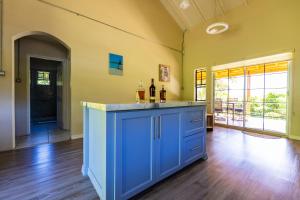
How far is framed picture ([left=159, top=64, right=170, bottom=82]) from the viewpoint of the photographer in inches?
217

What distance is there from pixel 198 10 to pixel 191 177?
5475mm

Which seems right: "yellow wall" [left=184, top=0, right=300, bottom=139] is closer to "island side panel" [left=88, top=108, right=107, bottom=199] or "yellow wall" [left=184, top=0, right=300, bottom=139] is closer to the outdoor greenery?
the outdoor greenery

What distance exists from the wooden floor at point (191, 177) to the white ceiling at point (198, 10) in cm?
438

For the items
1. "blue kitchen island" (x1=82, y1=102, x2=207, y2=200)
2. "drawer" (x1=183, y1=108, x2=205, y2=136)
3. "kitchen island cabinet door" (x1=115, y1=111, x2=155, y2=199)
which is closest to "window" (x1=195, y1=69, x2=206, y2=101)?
"drawer" (x1=183, y1=108, x2=205, y2=136)

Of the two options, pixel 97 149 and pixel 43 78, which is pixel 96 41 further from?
pixel 43 78

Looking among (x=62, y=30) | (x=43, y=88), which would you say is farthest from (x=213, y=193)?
(x=43, y=88)

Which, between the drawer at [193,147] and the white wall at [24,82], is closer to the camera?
the drawer at [193,147]

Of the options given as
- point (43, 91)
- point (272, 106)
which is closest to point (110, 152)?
point (272, 106)

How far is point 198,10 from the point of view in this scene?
5328 mm

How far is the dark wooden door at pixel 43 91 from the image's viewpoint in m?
5.95

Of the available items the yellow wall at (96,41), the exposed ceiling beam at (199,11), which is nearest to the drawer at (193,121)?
the yellow wall at (96,41)

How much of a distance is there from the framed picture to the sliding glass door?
5.65ft

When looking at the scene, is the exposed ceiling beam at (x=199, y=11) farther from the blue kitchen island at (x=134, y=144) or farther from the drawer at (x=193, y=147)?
the drawer at (x=193, y=147)

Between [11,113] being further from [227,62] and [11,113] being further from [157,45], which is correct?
[227,62]
